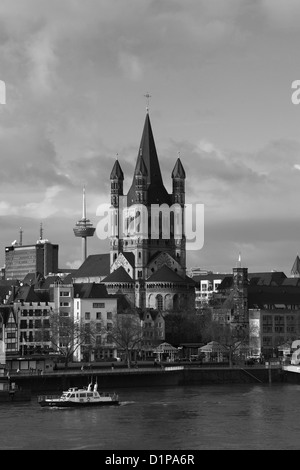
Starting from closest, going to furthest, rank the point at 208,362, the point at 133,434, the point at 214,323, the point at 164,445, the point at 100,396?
the point at 164,445, the point at 133,434, the point at 100,396, the point at 208,362, the point at 214,323

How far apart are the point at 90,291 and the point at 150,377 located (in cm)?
4695

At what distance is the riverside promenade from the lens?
129375 mm

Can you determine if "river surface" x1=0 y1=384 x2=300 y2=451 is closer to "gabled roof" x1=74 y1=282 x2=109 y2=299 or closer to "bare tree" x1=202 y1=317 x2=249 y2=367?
"bare tree" x1=202 y1=317 x2=249 y2=367

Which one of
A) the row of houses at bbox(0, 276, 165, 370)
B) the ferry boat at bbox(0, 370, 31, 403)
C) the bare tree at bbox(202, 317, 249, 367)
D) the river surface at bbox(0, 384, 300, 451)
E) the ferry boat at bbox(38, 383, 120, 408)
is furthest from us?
the bare tree at bbox(202, 317, 249, 367)

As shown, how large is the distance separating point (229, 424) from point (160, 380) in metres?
45.4

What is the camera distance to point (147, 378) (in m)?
136

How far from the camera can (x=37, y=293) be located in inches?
7151

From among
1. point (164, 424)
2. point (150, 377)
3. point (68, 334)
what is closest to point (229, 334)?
point (68, 334)

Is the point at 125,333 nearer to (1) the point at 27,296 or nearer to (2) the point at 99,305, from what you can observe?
(2) the point at 99,305

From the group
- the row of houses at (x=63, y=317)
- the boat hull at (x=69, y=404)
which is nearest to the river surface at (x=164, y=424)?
the boat hull at (x=69, y=404)

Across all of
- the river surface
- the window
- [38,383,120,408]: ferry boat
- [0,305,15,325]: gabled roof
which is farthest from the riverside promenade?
the window

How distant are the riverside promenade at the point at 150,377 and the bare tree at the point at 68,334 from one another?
48.8 feet
